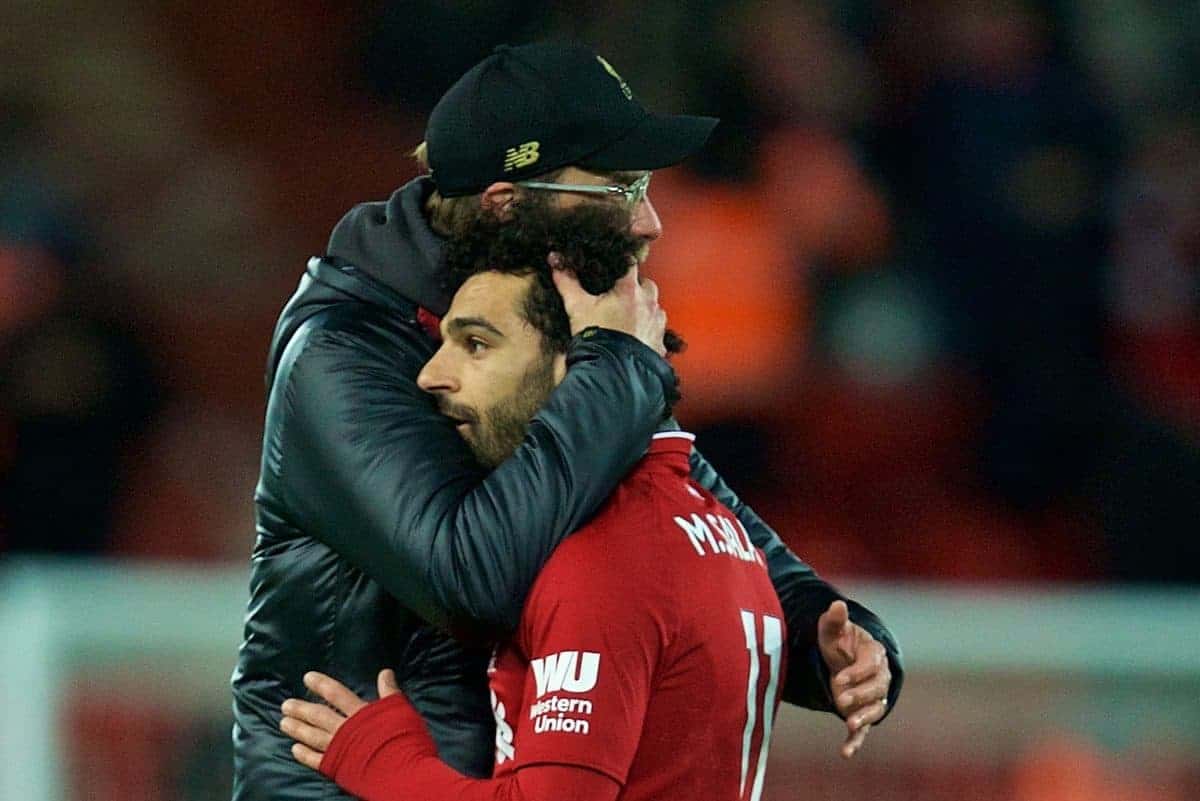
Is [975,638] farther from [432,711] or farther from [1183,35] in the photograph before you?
[1183,35]

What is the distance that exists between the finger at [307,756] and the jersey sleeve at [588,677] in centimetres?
28

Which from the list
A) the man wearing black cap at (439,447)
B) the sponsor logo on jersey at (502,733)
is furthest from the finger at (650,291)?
the sponsor logo on jersey at (502,733)

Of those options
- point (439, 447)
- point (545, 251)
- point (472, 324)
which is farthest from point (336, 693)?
point (545, 251)

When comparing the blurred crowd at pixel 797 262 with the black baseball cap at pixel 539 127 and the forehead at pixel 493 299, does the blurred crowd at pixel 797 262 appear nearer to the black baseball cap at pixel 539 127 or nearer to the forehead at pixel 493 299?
the black baseball cap at pixel 539 127

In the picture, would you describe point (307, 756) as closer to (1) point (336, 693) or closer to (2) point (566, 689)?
(1) point (336, 693)

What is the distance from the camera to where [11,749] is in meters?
3.81

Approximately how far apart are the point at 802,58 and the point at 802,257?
23.8 inches

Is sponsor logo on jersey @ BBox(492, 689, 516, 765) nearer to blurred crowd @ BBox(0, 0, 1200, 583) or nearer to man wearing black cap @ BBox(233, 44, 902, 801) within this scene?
man wearing black cap @ BBox(233, 44, 902, 801)

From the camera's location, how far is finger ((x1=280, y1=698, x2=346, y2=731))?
2.30 meters

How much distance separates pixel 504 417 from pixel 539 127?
13.4 inches

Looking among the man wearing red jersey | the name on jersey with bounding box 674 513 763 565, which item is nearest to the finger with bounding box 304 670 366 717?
the man wearing red jersey

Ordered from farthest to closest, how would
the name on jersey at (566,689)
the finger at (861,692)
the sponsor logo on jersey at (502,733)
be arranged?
1. the finger at (861,692)
2. the sponsor logo on jersey at (502,733)
3. the name on jersey at (566,689)

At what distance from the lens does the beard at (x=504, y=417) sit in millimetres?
2301

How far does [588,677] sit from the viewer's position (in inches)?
82.0
